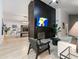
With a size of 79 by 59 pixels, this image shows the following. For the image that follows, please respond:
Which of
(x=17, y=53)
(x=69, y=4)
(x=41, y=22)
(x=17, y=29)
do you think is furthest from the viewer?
(x=17, y=29)

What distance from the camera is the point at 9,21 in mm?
12289

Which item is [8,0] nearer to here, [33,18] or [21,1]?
[21,1]

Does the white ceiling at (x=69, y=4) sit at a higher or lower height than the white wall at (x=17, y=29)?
higher

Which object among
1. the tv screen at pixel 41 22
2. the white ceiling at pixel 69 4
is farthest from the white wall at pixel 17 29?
the white ceiling at pixel 69 4

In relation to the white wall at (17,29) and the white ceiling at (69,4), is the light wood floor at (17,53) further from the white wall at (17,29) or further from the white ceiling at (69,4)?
the white wall at (17,29)

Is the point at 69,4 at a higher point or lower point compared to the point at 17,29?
higher

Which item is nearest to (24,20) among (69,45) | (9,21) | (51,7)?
(9,21)

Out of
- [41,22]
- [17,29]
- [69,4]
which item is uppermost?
[69,4]

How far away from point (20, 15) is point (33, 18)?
512cm

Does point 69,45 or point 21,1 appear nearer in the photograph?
point 69,45

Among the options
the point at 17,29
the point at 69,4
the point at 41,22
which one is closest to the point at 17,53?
the point at 41,22

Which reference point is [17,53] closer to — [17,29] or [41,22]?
[41,22]

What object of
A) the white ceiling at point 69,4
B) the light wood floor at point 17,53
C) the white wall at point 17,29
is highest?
the white ceiling at point 69,4

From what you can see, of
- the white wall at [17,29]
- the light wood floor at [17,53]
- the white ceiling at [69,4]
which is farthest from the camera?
the white wall at [17,29]
